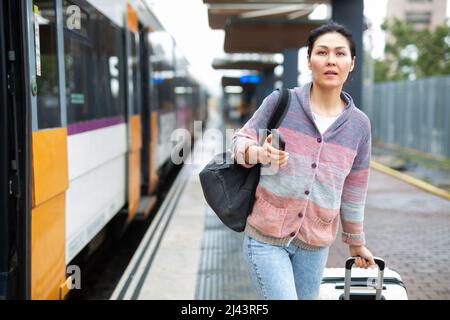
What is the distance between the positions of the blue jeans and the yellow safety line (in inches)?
315

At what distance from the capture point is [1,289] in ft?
11.6

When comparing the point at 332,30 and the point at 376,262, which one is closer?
the point at 332,30

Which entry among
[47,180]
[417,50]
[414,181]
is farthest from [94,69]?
[417,50]

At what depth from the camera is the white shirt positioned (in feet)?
8.71

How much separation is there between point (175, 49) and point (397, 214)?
655 cm

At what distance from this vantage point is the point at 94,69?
5.63m

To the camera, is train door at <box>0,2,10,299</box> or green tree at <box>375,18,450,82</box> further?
green tree at <box>375,18,450,82</box>

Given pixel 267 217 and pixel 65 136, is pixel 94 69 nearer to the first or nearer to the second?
pixel 65 136

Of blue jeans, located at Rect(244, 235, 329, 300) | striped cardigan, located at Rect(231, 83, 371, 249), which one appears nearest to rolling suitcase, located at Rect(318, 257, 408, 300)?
blue jeans, located at Rect(244, 235, 329, 300)

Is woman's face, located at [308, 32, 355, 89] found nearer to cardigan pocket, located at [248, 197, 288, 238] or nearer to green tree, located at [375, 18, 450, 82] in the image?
cardigan pocket, located at [248, 197, 288, 238]

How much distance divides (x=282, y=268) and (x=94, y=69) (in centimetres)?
347

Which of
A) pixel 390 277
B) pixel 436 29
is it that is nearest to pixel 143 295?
pixel 390 277

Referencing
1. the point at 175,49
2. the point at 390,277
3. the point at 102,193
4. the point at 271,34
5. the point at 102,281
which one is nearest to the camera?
the point at 390,277
